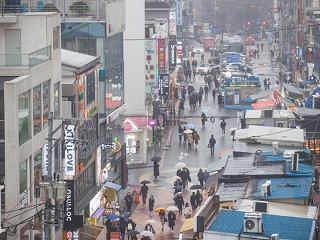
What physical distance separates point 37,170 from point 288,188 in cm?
864

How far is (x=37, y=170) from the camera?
134 ft

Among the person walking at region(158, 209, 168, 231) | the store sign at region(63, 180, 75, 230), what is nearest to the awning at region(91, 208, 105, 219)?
the person walking at region(158, 209, 168, 231)

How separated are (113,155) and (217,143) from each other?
18679 mm

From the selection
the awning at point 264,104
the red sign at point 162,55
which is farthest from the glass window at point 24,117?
the red sign at point 162,55

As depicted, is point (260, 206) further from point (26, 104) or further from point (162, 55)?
point (162, 55)

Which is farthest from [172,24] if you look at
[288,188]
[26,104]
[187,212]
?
[26,104]

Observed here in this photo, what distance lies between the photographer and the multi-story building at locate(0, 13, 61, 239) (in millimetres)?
38062

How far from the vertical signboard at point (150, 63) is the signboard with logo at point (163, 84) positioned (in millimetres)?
1839

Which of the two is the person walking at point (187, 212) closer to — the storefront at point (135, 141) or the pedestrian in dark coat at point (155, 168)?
the pedestrian in dark coat at point (155, 168)

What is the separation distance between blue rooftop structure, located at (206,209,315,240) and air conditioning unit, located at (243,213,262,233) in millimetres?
163

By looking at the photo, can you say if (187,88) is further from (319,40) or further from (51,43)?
(51,43)

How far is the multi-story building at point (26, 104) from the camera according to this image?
125 ft

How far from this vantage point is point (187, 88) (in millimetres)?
111062

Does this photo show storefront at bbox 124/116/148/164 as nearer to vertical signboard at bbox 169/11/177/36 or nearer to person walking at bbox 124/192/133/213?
person walking at bbox 124/192/133/213
